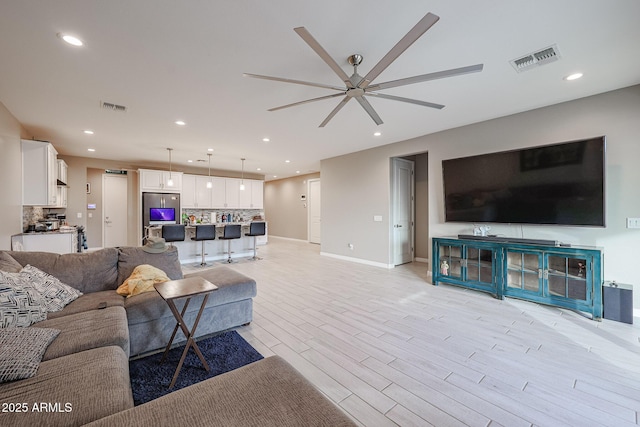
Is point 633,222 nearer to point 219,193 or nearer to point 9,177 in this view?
point 9,177

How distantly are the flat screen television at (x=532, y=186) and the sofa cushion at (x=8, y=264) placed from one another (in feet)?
17.7

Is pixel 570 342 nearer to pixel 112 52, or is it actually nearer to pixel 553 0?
pixel 553 0

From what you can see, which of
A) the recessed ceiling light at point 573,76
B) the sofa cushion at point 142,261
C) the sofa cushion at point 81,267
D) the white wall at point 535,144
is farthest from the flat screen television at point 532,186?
the sofa cushion at point 81,267

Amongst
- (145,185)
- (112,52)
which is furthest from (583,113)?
(145,185)

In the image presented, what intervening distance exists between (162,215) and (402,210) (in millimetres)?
A: 6582

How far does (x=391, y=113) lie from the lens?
3746mm

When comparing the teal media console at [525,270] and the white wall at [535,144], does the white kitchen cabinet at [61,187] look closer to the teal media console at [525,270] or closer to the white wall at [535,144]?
the white wall at [535,144]

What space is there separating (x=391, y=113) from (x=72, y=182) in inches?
314

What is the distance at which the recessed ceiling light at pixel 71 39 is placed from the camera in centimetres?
208

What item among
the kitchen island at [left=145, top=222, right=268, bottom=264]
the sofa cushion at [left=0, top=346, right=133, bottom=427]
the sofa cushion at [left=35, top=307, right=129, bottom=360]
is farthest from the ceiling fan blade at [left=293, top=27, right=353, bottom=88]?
the kitchen island at [left=145, top=222, right=268, bottom=264]

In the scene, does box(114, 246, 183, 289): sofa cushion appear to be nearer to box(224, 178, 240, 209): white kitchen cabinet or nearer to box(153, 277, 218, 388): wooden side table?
box(153, 277, 218, 388): wooden side table

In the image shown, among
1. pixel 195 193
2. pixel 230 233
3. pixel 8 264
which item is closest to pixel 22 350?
pixel 8 264

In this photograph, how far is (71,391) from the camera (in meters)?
1.13

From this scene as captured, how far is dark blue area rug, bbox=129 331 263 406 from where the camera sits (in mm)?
1822
